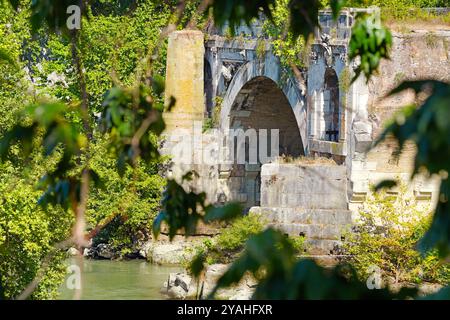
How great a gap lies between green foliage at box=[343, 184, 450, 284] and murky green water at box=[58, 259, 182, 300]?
310cm

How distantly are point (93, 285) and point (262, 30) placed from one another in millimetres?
5510

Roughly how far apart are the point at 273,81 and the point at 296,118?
2.20 metres

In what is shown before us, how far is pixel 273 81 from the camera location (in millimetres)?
23172

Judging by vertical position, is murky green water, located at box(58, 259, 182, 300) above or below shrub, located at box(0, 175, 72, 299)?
below

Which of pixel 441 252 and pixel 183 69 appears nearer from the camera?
pixel 441 252

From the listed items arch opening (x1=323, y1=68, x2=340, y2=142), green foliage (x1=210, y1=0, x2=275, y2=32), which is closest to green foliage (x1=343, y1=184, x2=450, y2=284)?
arch opening (x1=323, y1=68, x2=340, y2=142)

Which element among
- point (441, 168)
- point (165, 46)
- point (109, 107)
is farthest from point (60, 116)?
point (165, 46)

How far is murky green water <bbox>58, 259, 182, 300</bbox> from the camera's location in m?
18.6

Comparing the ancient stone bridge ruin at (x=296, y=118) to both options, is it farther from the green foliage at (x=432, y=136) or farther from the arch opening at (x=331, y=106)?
the green foliage at (x=432, y=136)

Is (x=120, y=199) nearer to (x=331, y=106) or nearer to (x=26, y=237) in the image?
(x=331, y=106)

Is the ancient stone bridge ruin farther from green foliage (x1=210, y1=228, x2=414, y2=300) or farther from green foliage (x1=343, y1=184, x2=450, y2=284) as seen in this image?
green foliage (x1=210, y1=228, x2=414, y2=300)

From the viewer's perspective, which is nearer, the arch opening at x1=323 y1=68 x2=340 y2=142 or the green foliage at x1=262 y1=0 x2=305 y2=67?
the arch opening at x1=323 y1=68 x2=340 y2=142
